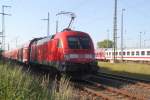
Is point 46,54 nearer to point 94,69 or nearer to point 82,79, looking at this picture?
point 82,79

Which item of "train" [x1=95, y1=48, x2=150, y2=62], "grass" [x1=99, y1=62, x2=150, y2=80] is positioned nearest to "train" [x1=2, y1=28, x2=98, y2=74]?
"grass" [x1=99, y1=62, x2=150, y2=80]

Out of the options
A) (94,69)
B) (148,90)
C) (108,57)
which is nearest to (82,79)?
(94,69)

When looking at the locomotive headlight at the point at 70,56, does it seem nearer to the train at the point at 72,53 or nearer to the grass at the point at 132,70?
the train at the point at 72,53

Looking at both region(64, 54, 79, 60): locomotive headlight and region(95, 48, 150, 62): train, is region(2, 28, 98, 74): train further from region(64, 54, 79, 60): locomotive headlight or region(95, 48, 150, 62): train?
region(95, 48, 150, 62): train

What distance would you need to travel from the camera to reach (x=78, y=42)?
19.4 m

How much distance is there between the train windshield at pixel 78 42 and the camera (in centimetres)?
1923

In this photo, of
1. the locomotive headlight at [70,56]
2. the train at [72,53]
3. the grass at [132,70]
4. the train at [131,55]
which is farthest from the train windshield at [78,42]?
the train at [131,55]

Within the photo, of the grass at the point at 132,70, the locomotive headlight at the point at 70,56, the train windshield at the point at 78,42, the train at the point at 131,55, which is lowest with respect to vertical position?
the grass at the point at 132,70

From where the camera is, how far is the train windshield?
19.2 metres

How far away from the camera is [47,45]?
22.4 meters

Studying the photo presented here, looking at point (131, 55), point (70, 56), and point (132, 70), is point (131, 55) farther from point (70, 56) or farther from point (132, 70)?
point (70, 56)

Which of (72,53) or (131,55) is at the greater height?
(72,53)

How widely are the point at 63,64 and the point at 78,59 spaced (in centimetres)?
80

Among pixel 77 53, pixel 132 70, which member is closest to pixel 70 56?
pixel 77 53
